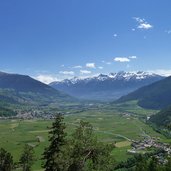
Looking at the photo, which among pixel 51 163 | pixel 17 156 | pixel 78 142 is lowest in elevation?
pixel 17 156

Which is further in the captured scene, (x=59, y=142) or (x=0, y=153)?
(x=0, y=153)

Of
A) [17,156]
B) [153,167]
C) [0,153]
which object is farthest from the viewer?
[17,156]

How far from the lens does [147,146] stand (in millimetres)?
198875

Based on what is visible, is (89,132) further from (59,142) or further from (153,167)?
(153,167)

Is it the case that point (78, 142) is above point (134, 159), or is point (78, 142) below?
above

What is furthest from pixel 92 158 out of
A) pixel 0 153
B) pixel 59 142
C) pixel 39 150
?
pixel 39 150

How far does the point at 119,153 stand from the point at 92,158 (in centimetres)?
14233

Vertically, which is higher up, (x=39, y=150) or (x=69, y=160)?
(x=69, y=160)

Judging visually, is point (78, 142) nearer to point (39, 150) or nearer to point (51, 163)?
point (51, 163)

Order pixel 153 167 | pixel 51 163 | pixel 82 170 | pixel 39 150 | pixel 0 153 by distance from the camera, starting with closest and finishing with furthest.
Result: pixel 82 170
pixel 51 163
pixel 153 167
pixel 0 153
pixel 39 150

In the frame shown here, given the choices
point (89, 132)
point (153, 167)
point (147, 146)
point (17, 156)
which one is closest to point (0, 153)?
point (153, 167)

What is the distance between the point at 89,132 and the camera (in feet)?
133

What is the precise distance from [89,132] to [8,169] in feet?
234

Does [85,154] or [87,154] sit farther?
[85,154]
